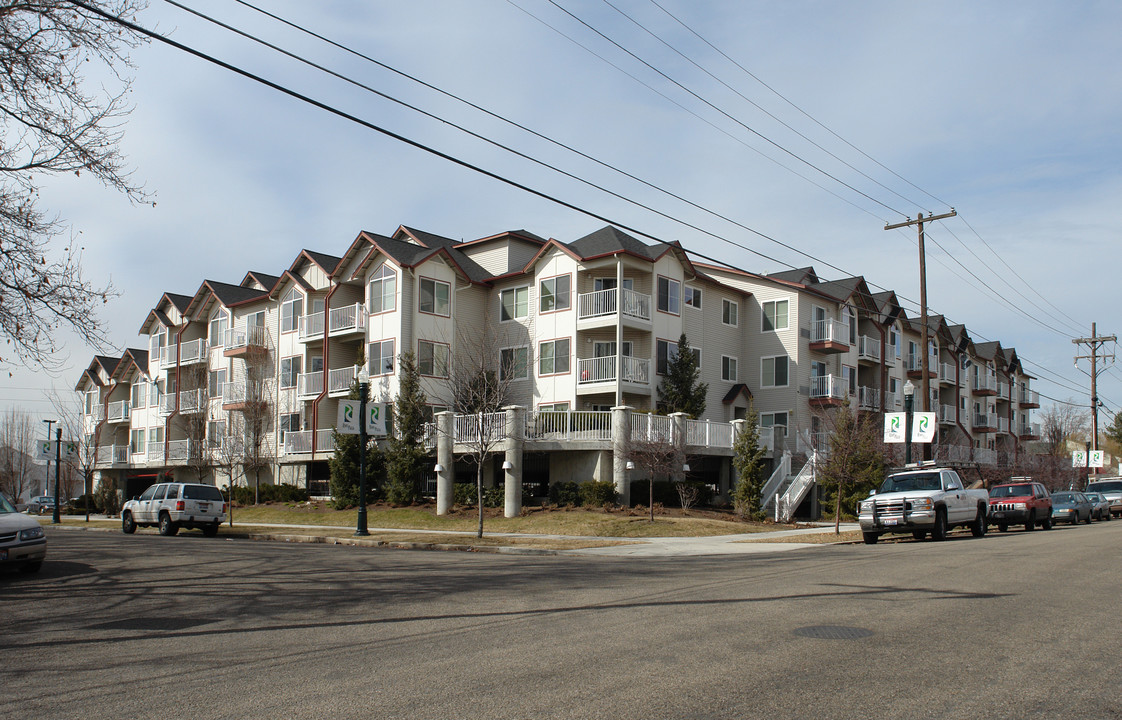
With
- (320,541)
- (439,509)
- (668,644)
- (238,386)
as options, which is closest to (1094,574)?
(668,644)

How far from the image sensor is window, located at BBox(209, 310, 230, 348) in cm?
5403

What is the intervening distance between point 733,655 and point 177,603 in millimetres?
7938

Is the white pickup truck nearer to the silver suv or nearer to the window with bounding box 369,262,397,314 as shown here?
the silver suv

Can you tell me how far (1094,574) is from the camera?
553 inches

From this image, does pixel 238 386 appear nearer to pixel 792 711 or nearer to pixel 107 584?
pixel 107 584

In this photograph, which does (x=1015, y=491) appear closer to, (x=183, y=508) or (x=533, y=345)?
(x=533, y=345)

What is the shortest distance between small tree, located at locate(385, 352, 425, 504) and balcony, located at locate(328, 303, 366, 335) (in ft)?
15.0

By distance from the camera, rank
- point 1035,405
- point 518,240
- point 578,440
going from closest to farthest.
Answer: point 578,440 < point 518,240 < point 1035,405

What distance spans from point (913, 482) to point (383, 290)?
26.0 metres

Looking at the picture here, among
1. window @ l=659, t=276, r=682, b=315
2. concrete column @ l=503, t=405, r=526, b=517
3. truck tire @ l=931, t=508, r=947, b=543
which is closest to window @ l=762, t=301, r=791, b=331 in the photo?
window @ l=659, t=276, r=682, b=315

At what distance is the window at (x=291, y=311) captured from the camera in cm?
4812

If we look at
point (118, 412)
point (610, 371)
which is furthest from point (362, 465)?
point (118, 412)

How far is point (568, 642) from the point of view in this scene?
864 cm

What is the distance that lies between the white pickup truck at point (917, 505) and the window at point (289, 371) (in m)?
32.9
